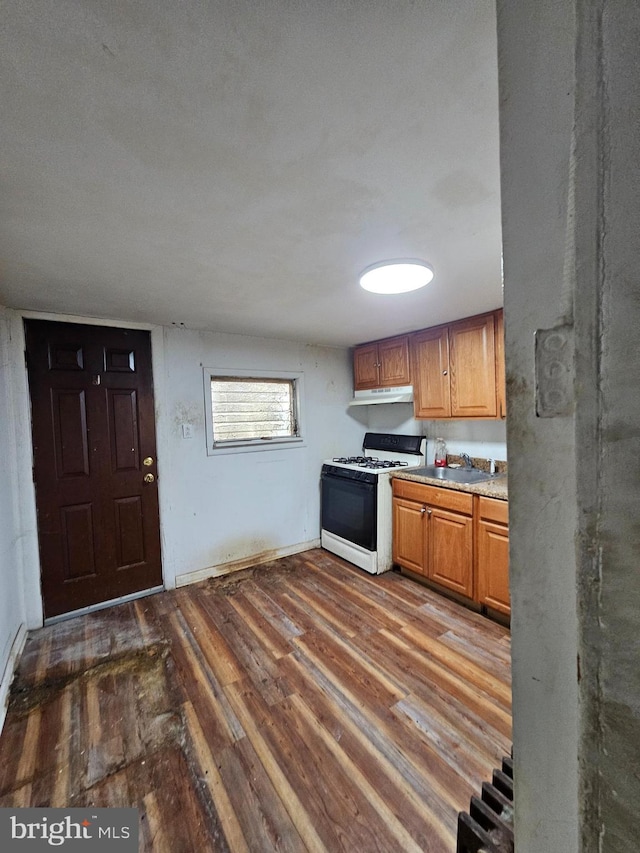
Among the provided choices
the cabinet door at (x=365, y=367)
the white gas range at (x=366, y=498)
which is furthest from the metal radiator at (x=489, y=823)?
the cabinet door at (x=365, y=367)

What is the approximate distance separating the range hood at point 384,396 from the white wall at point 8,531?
2.77m

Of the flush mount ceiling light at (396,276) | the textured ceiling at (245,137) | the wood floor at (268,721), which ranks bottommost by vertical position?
the wood floor at (268,721)

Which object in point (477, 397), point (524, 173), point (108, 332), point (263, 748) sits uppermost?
point (108, 332)

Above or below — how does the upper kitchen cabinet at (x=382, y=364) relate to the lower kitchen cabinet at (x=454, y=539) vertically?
above

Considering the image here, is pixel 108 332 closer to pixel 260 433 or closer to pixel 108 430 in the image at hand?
pixel 108 430

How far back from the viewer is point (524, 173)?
1.37ft

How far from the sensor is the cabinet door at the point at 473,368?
8.36 ft

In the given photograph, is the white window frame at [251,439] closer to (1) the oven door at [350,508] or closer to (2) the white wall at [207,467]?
(2) the white wall at [207,467]

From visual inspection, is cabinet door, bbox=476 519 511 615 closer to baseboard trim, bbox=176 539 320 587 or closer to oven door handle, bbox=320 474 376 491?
oven door handle, bbox=320 474 376 491

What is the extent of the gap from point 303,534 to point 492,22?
11.5ft

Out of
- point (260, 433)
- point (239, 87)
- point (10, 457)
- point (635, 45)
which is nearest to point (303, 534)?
point (260, 433)

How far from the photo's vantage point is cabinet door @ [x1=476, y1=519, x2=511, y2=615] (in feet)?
7.39

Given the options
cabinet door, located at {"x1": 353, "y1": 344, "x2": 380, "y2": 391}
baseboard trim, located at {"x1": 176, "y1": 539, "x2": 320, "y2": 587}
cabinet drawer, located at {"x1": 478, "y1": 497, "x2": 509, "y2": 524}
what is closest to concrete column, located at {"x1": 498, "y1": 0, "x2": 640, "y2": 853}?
cabinet drawer, located at {"x1": 478, "y1": 497, "x2": 509, "y2": 524}

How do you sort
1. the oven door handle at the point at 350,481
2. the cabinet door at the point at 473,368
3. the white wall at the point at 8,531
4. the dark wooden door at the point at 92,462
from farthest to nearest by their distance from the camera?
the oven door handle at the point at 350,481 < the cabinet door at the point at 473,368 < the dark wooden door at the point at 92,462 < the white wall at the point at 8,531
